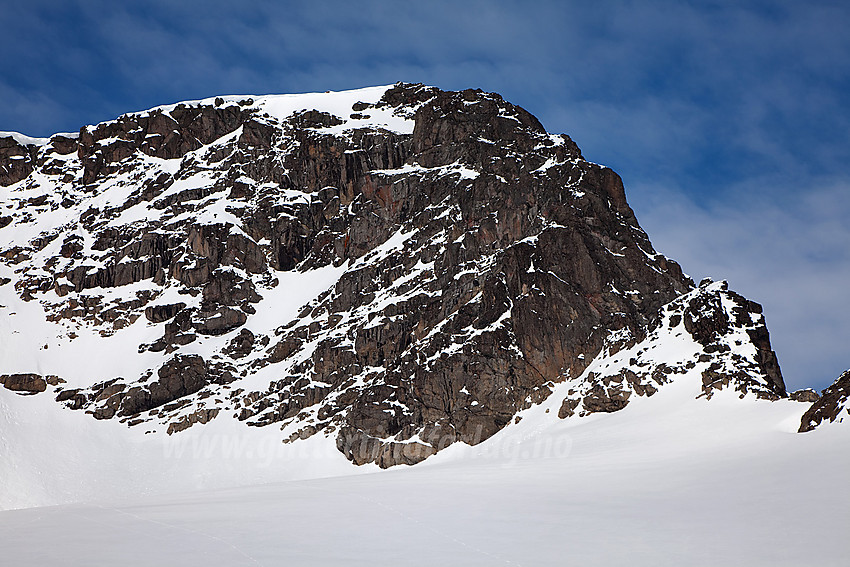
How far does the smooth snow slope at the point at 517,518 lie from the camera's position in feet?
73.8

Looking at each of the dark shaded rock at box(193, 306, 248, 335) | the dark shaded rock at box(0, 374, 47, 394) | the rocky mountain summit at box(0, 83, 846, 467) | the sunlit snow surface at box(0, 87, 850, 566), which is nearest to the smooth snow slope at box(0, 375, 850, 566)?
the sunlit snow surface at box(0, 87, 850, 566)

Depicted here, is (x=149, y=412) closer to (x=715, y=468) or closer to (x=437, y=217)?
(x=437, y=217)

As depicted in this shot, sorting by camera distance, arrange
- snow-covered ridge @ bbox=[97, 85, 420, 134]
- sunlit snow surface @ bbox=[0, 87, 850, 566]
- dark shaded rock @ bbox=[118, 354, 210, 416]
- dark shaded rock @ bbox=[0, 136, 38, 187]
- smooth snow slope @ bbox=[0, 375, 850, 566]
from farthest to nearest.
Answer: dark shaded rock @ bbox=[0, 136, 38, 187] < snow-covered ridge @ bbox=[97, 85, 420, 134] < dark shaded rock @ bbox=[118, 354, 210, 416] < sunlit snow surface @ bbox=[0, 87, 850, 566] < smooth snow slope @ bbox=[0, 375, 850, 566]

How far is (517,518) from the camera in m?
28.2

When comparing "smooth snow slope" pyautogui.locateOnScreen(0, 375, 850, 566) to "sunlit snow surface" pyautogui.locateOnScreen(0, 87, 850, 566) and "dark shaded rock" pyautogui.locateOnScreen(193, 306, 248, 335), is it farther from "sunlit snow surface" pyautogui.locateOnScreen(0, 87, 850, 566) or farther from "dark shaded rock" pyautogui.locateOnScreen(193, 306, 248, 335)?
"dark shaded rock" pyautogui.locateOnScreen(193, 306, 248, 335)

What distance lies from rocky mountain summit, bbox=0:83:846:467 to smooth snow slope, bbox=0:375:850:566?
26005 mm

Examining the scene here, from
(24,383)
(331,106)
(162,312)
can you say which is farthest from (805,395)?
(331,106)

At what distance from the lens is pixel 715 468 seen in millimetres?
37156

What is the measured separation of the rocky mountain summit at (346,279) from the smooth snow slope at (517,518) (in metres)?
26.0

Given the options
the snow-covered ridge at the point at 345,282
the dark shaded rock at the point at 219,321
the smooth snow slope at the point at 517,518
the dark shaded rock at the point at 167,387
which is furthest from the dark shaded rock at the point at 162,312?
the smooth snow slope at the point at 517,518

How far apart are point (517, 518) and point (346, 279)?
90.3 meters

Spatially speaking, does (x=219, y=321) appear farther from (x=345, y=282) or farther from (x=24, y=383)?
(x=24, y=383)

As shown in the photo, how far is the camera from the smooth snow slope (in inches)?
886

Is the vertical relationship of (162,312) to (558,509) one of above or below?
above
